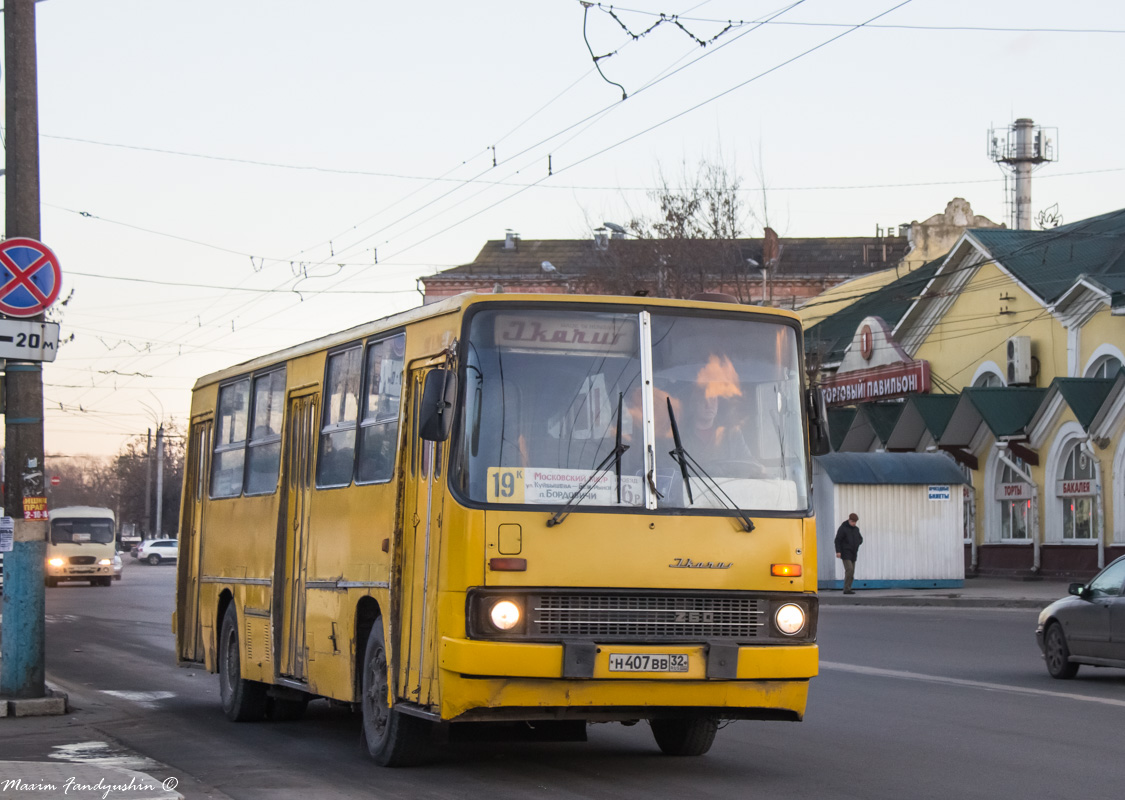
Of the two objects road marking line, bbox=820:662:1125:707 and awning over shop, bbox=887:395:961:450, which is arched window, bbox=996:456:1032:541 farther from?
road marking line, bbox=820:662:1125:707

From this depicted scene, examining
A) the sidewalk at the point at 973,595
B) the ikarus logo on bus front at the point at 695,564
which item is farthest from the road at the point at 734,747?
the sidewalk at the point at 973,595

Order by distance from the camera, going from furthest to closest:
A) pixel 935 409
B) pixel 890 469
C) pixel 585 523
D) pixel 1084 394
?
1. pixel 935 409
2. pixel 1084 394
3. pixel 890 469
4. pixel 585 523

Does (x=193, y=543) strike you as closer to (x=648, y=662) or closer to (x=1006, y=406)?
(x=648, y=662)

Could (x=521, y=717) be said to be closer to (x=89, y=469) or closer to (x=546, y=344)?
(x=546, y=344)

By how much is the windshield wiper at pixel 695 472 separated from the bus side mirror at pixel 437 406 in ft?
4.27

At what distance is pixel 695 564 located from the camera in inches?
354

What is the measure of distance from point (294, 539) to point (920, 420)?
3474 centimetres

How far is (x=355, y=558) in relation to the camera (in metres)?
10.5

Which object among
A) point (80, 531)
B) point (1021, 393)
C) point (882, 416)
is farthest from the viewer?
point (80, 531)

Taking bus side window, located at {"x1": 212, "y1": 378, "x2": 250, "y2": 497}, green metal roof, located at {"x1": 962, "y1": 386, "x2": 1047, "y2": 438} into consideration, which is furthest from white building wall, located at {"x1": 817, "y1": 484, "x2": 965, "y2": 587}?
bus side window, located at {"x1": 212, "y1": 378, "x2": 250, "y2": 497}

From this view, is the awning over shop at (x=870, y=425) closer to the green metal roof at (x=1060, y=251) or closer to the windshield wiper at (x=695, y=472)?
the green metal roof at (x=1060, y=251)

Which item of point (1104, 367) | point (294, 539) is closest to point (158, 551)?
point (1104, 367)

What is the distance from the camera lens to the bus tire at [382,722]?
31.8ft

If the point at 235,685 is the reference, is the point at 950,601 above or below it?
below
